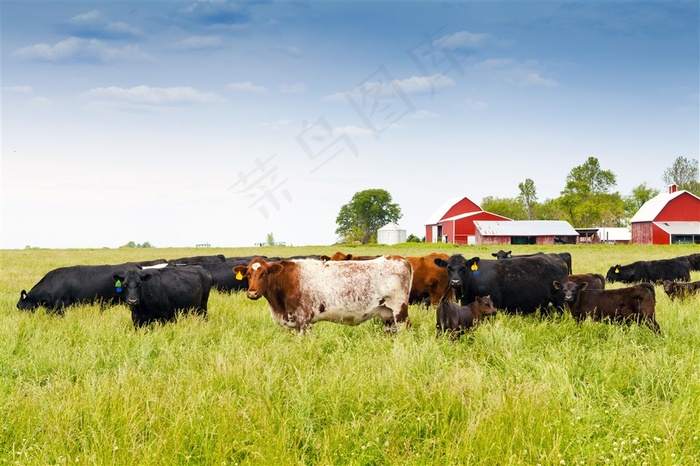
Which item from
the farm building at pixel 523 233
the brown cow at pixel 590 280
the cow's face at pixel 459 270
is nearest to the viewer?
the cow's face at pixel 459 270

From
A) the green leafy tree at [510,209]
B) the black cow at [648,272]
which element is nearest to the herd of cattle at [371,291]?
the black cow at [648,272]

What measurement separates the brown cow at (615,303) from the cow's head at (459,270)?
1.80 metres

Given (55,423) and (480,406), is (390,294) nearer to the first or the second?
(480,406)

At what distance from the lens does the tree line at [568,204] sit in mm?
85562

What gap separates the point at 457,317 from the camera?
820cm

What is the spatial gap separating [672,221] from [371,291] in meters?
70.4

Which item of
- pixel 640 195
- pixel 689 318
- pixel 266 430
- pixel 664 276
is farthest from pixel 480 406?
pixel 640 195

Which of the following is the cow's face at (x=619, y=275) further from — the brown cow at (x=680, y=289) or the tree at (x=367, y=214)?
the tree at (x=367, y=214)

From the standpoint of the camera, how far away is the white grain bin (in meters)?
88.9

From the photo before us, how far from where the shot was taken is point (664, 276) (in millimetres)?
20594

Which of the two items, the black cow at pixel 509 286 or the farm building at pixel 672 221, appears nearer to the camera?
the black cow at pixel 509 286

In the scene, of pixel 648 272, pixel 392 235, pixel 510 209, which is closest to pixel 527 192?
pixel 510 209

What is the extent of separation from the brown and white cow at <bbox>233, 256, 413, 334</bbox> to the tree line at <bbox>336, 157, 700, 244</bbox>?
81319 mm

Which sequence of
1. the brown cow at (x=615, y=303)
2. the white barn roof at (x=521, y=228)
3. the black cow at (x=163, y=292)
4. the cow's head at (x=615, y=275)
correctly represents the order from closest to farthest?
1. the brown cow at (x=615, y=303)
2. the black cow at (x=163, y=292)
3. the cow's head at (x=615, y=275)
4. the white barn roof at (x=521, y=228)
